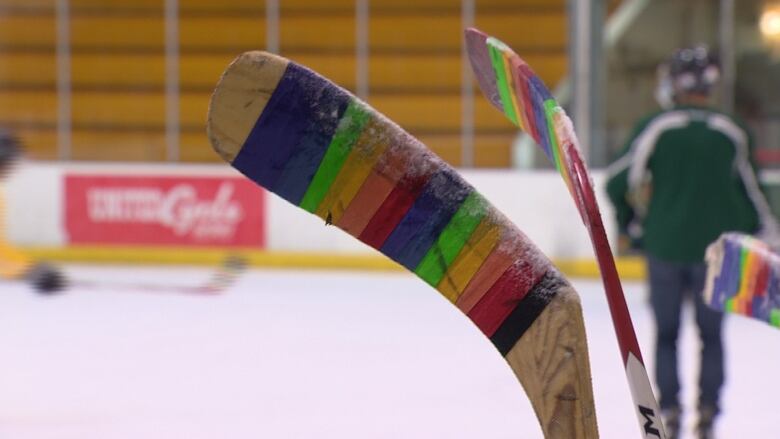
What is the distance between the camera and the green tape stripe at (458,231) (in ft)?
3.58

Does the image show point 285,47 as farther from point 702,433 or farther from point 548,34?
point 702,433

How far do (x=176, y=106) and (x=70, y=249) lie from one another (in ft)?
4.95

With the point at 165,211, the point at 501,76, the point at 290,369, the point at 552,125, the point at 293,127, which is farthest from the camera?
the point at 165,211

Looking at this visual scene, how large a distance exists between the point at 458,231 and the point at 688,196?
240 centimetres

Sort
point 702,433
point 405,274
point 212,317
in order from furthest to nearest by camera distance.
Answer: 1. point 405,274
2. point 212,317
3. point 702,433

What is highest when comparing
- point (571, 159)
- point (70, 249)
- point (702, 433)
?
point (571, 159)

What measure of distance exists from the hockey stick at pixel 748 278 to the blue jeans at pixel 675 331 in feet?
Answer: 5.09

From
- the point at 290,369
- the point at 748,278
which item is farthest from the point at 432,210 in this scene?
the point at 290,369

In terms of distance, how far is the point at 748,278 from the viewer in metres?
1.80

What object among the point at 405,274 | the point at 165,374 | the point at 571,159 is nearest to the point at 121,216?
the point at 405,274

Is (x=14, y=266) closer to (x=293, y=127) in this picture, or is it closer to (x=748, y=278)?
(x=748, y=278)

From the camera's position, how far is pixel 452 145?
8844 mm

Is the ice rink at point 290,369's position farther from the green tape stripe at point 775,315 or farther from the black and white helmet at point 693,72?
the green tape stripe at point 775,315

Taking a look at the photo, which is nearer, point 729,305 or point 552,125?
point 552,125
